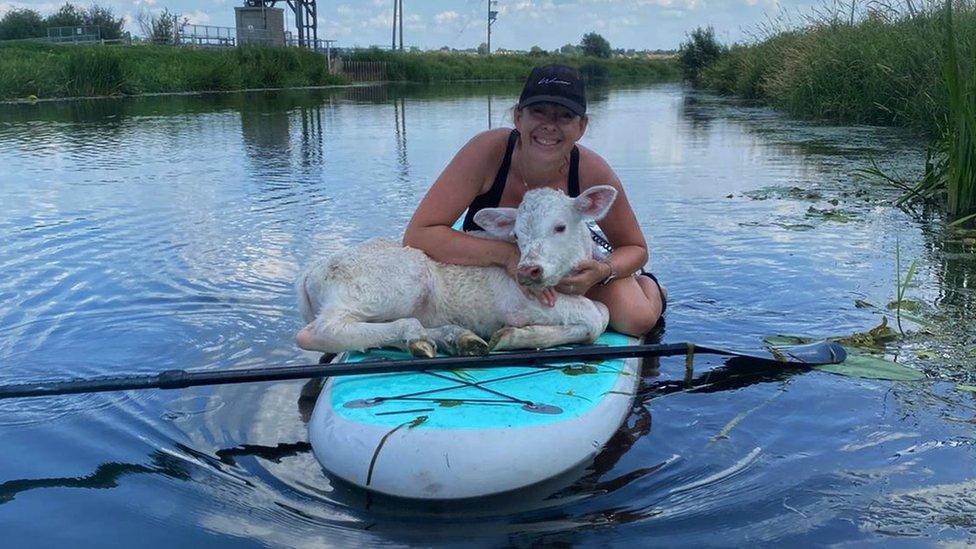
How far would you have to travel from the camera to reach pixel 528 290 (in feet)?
16.4

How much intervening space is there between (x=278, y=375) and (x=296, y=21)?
63.0 m

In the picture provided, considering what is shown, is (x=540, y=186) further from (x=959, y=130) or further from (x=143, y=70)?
(x=143, y=70)

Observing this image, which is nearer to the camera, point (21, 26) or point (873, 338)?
point (873, 338)

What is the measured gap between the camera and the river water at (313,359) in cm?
381

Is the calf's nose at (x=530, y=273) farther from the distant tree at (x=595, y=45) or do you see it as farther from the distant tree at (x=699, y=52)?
the distant tree at (x=595, y=45)

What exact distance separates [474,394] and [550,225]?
1080 mm

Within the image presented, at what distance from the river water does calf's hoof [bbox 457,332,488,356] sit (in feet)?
2.75

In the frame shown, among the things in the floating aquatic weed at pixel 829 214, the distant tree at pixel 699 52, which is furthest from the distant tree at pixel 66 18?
the floating aquatic weed at pixel 829 214

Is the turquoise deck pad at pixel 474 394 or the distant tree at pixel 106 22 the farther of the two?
the distant tree at pixel 106 22

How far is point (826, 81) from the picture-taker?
67.8 ft

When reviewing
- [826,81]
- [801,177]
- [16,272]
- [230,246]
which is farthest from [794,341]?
[826,81]

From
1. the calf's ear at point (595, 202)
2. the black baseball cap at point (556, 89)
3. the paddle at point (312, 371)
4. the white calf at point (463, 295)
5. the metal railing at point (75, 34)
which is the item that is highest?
the metal railing at point (75, 34)

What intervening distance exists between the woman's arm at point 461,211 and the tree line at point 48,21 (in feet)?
219

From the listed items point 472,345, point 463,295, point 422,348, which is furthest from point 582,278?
point 422,348
